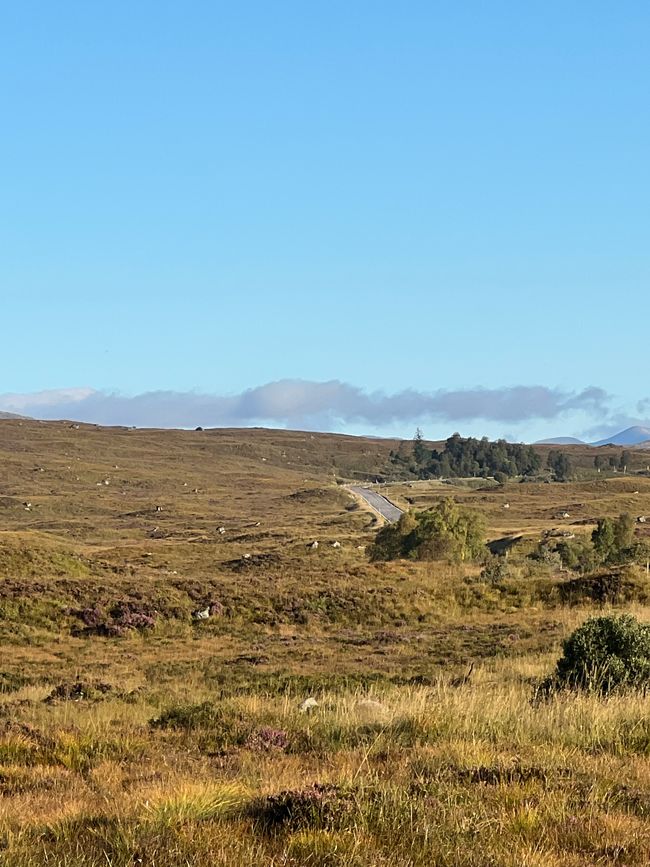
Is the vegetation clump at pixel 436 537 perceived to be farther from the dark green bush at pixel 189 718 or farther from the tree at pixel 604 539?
the dark green bush at pixel 189 718

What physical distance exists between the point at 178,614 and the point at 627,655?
71.3ft

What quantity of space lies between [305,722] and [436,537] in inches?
1730

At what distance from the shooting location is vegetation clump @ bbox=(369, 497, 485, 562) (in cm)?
5372

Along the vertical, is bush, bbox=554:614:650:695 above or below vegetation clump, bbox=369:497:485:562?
above

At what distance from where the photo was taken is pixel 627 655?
43.6 ft

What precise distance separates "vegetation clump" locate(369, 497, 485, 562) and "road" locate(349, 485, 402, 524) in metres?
30.7

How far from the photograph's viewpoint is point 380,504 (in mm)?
123750

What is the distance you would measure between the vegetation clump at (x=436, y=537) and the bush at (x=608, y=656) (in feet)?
126

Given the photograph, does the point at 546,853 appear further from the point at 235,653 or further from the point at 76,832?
the point at 235,653

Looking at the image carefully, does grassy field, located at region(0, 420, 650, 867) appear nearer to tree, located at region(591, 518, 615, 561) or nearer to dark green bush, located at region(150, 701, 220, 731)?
dark green bush, located at region(150, 701, 220, 731)

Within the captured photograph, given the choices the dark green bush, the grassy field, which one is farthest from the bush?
the dark green bush

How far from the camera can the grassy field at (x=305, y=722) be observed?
5.71 m

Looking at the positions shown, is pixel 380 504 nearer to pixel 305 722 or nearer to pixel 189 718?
pixel 189 718

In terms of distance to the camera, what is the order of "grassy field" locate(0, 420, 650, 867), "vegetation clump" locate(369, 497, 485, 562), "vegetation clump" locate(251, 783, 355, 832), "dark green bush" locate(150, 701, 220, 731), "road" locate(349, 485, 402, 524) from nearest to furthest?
"grassy field" locate(0, 420, 650, 867)
"vegetation clump" locate(251, 783, 355, 832)
"dark green bush" locate(150, 701, 220, 731)
"vegetation clump" locate(369, 497, 485, 562)
"road" locate(349, 485, 402, 524)
